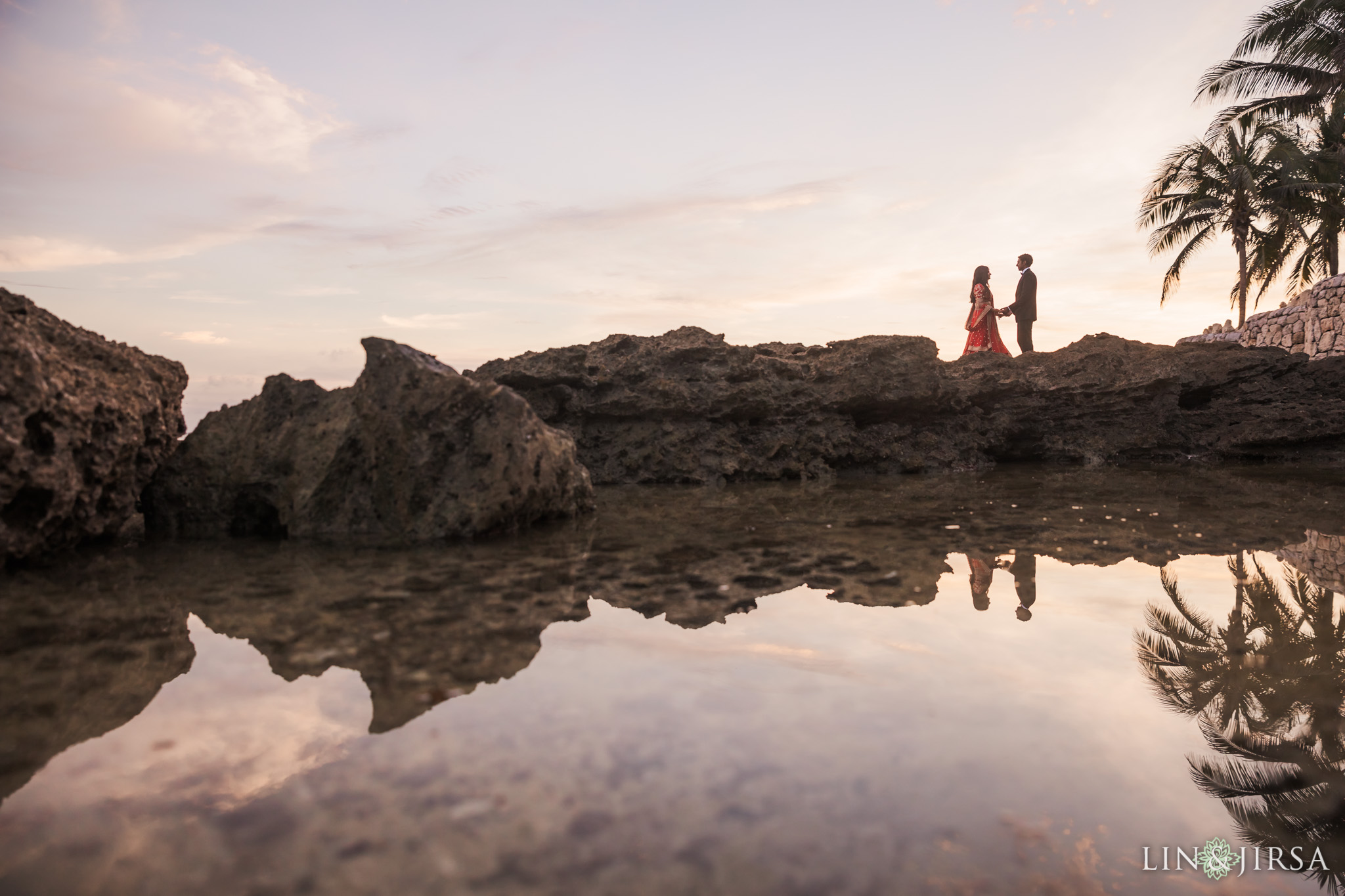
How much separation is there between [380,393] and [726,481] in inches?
164

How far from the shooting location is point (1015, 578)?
3309 mm

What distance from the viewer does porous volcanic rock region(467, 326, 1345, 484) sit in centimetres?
839

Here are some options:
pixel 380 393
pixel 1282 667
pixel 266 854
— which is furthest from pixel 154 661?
pixel 1282 667

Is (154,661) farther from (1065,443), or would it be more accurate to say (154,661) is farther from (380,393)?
(1065,443)

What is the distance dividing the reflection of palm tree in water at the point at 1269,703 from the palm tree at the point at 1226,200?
95.5ft

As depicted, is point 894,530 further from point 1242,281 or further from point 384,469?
point 1242,281

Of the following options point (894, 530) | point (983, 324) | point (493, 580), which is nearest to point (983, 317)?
point (983, 324)

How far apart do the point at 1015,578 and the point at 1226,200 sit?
3078 cm

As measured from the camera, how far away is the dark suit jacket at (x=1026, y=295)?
39.4 feet

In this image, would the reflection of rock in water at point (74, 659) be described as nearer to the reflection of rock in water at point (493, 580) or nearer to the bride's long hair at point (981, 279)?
the reflection of rock in water at point (493, 580)

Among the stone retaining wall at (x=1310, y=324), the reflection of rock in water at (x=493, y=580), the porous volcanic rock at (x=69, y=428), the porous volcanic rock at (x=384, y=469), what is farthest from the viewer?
the stone retaining wall at (x=1310, y=324)

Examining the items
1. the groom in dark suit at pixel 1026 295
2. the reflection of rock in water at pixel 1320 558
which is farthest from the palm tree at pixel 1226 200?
the reflection of rock in water at pixel 1320 558

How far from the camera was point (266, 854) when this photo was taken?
130 cm

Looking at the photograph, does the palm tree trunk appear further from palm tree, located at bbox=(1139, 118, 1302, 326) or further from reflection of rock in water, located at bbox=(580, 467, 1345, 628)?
reflection of rock in water, located at bbox=(580, 467, 1345, 628)
